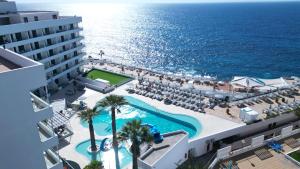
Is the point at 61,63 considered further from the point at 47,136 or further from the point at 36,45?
the point at 47,136

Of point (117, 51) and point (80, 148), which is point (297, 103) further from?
point (117, 51)

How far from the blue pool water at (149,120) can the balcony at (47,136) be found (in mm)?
22045

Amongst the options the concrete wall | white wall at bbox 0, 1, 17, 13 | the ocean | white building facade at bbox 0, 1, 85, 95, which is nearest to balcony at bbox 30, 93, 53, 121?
the concrete wall

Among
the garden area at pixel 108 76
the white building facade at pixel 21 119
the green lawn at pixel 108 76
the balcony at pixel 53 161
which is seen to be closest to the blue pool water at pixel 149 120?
the garden area at pixel 108 76

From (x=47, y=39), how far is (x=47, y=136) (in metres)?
39.5

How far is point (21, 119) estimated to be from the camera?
15688 mm

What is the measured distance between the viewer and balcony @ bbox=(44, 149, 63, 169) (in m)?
18.5

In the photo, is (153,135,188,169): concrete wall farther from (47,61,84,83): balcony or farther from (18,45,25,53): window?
(18,45,25,53): window

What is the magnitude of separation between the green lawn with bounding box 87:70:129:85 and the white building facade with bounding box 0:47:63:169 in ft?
143

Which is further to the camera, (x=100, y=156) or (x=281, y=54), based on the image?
(x=281, y=54)

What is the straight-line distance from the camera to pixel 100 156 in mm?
35375

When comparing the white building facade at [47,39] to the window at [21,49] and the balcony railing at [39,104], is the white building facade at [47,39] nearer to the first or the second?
the window at [21,49]

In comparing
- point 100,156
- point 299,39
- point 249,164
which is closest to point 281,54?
point 299,39

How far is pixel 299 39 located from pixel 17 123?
135 metres
